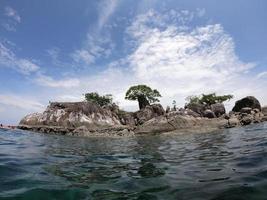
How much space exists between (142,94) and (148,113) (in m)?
10.6

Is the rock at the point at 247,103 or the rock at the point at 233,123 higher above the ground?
the rock at the point at 247,103

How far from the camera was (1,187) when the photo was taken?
5344mm

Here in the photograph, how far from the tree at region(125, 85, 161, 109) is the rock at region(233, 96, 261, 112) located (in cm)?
1926

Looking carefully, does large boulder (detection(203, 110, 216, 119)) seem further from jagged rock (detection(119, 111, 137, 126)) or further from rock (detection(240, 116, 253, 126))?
rock (detection(240, 116, 253, 126))

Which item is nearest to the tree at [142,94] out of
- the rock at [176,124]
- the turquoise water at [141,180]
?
the rock at [176,124]

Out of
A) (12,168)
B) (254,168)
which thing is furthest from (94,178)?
(254,168)

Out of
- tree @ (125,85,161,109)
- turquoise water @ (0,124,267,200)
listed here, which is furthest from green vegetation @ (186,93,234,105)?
turquoise water @ (0,124,267,200)

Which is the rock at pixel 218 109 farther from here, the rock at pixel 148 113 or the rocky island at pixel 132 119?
the rock at pixel 148 113

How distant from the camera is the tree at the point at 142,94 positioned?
54.5 metres

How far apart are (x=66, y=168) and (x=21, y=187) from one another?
8.31 ft

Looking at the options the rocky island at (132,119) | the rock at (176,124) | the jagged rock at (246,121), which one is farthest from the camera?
the rocky island at (132,119)

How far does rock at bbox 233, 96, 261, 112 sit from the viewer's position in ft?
122

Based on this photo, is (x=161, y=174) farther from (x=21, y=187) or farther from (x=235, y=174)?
(x=21, y=187)

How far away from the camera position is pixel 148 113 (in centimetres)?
4447
